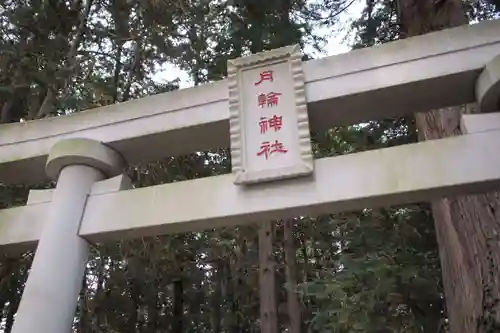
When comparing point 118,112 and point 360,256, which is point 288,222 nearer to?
point 360,256

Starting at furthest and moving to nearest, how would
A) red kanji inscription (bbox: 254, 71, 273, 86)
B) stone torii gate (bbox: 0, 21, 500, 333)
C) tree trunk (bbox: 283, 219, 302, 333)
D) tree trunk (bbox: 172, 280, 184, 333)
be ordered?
1. tree trunk (bbox: 172, 280, 184, 333)
2. tree trunk (bbox: 283, 219, 302, 333)
3. red kanji inscription (bbox: 254, 71, 273, 86)
4. stone torii gate (bbox: 0, 21, 500, 333)

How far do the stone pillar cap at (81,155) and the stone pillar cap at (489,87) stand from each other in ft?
6.19

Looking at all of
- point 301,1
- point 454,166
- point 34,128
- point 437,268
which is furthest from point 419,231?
point 34,128

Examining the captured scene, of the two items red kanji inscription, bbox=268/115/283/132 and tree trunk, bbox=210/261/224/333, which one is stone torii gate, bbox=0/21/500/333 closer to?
red kanji inscription, bbox=268/115/283/132

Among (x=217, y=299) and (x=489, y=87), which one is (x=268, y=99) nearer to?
(x=489, y=87)

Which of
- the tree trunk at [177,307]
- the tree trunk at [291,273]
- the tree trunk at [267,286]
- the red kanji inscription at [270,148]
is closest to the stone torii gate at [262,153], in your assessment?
the red kanji inscription at [270,148]

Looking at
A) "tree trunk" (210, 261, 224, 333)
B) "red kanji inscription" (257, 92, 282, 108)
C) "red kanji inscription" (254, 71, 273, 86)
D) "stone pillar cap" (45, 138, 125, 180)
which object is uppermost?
"tree trunk" (210, 261, 224, 333)

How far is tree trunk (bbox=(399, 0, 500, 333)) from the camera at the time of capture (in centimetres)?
269

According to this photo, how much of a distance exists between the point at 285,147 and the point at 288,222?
4.90m

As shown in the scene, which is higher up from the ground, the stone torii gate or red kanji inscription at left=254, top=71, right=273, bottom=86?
red kanji inscription at left=254, top=71, right=273, bottom=86

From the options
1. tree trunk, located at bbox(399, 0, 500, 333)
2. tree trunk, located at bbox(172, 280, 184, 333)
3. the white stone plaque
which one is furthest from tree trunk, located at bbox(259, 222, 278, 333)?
the white stone plaque

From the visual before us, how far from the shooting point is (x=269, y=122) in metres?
2.46

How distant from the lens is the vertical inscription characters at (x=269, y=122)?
2.38 m

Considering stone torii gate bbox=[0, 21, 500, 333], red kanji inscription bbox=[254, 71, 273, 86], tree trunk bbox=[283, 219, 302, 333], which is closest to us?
stone torii gate bbox=[0, 21, 500, 333]
